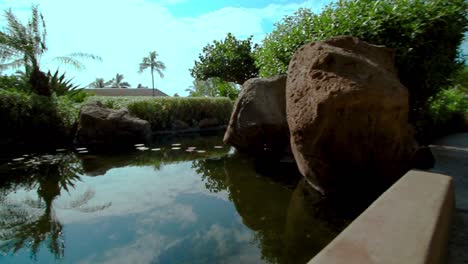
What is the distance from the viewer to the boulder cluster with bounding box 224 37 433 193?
2.44 m

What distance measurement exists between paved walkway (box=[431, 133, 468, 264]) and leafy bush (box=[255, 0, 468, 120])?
0.91 metres

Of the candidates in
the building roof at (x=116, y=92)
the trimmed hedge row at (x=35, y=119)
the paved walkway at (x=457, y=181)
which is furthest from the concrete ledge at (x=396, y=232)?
the building roof at (x=116, y=92)

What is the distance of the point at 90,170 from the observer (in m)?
4.62

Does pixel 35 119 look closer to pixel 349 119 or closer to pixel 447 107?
pixel 349 119

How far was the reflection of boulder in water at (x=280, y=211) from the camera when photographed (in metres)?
1.93

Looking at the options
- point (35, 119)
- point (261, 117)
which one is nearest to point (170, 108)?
point (35, 119)

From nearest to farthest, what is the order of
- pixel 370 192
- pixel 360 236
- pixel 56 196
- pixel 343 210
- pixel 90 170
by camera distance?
pixel 360 236 → pixel 343 210 → pixel 370 192 → pixel 56 196 → pixel 90 170

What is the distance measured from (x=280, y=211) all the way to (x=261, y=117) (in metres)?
2.48

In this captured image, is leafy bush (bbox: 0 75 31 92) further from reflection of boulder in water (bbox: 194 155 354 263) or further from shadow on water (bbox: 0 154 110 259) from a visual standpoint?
reflection of boulder in water (bbox: 194 155 354 263)

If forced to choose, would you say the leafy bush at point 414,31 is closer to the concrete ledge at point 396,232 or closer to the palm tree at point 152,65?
the concrete ledge at point 396,232

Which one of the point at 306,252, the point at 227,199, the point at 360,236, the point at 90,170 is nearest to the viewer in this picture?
the point at 360,236

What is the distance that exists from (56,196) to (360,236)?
137 inches

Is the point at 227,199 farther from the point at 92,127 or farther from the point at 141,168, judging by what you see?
the point at 92,127

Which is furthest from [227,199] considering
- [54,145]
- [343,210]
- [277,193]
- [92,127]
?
[54,145]
